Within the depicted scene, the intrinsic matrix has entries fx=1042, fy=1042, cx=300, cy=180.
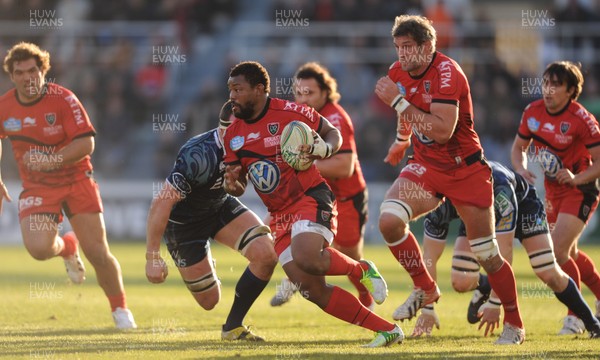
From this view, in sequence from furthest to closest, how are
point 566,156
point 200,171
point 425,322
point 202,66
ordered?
point 202,66 → point 566,156 → point 425,322 → point 200,171

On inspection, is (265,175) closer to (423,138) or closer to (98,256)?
(423,138)

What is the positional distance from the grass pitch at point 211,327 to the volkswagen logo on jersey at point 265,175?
4.31 feet

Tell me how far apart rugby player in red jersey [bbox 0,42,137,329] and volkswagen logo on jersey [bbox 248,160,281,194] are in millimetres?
2546

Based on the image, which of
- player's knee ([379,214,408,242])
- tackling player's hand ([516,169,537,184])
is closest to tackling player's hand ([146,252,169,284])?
player's knee ([379,214,408,242])

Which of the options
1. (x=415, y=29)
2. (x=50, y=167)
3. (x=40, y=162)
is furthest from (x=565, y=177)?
(x=40, y=162)

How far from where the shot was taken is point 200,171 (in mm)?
9062

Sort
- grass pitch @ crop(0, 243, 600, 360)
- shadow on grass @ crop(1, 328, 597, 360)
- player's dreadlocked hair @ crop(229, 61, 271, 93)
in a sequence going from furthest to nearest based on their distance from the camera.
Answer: player's dreadlocked hair @ crop(229, 61, 271, 93) → grass pitch @ crop(0, 243, 600, 360) → shadow on grass @ crop(1, 328, 597, 360)

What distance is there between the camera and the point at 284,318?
11.5m

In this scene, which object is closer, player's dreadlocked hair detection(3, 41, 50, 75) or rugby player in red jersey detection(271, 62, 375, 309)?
player's dreadlocked hair detection(3, 41, 50, 75)

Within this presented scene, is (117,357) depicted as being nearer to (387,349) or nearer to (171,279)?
(387,349)

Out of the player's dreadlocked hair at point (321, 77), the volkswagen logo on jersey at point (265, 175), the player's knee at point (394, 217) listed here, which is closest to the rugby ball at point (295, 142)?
the volkswagen logo on jersey at point (265, 175)

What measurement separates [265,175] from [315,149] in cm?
51

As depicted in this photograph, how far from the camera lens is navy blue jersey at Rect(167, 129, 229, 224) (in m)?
8.90

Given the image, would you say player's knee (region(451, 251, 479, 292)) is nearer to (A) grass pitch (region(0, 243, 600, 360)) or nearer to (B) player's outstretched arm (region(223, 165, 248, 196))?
(A) grass pitch (region(0, 243, 600, 360))
